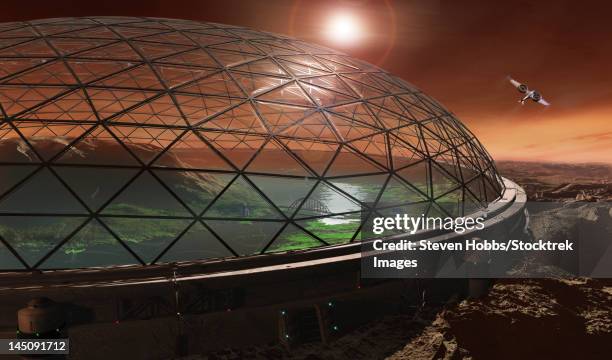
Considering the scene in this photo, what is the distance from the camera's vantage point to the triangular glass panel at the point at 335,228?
1617 cm

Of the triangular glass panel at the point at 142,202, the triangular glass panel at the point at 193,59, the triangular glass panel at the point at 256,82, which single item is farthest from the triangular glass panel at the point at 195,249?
the triangular glass panel at the point at 193,59

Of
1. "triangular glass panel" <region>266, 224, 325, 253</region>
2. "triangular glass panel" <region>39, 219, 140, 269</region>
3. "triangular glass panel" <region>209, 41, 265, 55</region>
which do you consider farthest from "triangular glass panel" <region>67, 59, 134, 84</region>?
"triangular glass panel" <region>266, 224, 325, 253</region>

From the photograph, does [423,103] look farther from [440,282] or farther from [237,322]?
[237,322]

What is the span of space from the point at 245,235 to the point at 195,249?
2301 millimetres

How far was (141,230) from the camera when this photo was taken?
14.8m

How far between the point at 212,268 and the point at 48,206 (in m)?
7.59

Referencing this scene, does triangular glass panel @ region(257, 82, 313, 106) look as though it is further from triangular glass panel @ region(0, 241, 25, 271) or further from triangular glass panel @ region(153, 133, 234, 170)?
triangular glass panel @ region(0, 241, 25, 271)

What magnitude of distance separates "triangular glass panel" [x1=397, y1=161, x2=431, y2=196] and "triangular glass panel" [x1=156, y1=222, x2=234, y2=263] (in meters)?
7.80

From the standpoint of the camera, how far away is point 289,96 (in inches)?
587

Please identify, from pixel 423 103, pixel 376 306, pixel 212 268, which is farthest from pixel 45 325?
pixel 423 103

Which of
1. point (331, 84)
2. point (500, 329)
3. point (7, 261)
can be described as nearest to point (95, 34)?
point (7, 261)

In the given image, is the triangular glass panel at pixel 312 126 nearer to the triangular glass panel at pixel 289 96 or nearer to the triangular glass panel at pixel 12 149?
the triangular glass panel at pixel 289 96

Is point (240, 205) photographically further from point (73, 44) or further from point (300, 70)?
point (73, 44)

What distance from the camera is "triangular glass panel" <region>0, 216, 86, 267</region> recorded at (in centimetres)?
1299
